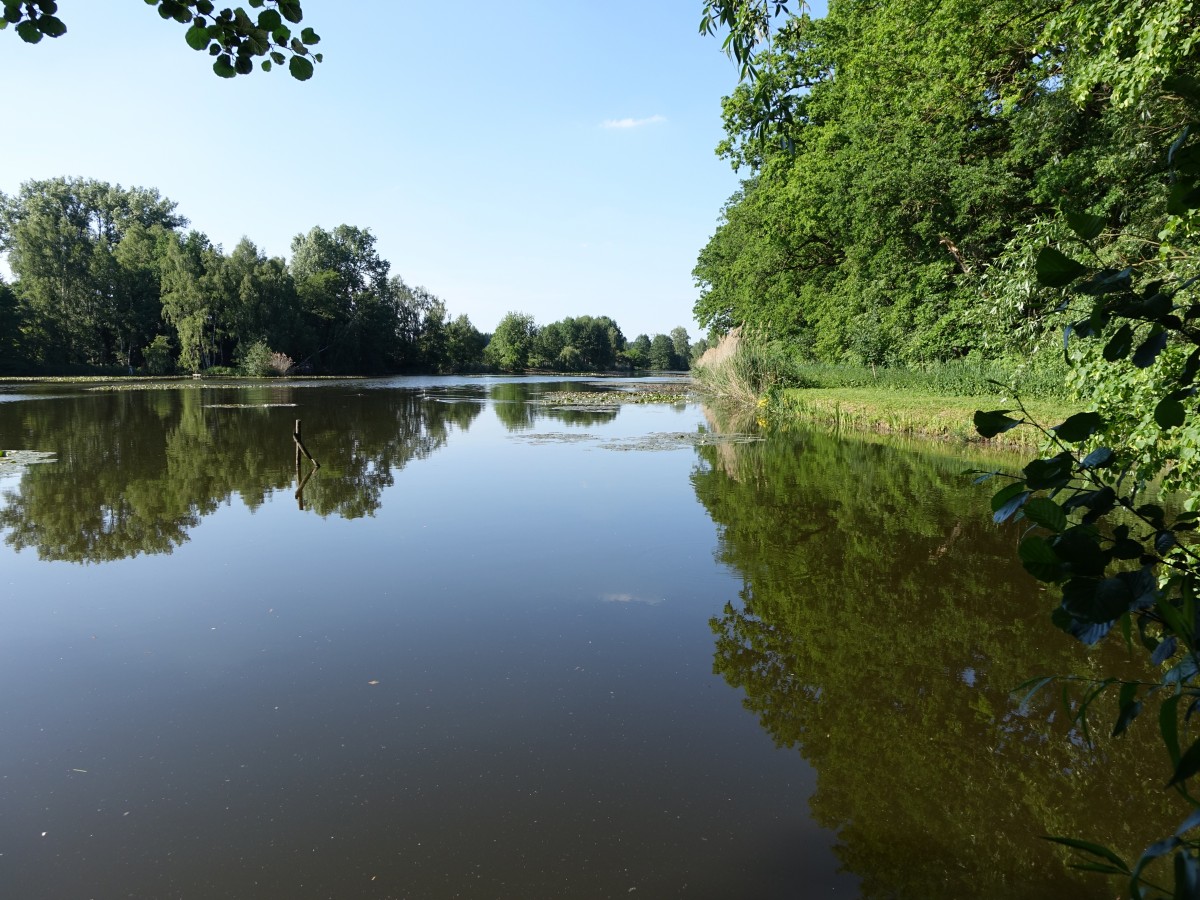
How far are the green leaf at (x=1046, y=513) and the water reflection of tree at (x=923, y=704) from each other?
7.74 feet

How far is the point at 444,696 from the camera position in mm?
4488

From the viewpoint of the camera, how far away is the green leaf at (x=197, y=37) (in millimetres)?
2674

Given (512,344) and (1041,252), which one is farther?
(512,344)

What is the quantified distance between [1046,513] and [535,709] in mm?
Answer: 3626

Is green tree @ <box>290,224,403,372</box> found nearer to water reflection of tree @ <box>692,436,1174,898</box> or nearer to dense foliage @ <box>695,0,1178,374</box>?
dense foliage @ <box>695,0,1178,374</box>

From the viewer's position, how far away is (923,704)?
4.39 metres

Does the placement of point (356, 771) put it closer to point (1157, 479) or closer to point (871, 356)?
point (1157, 479)

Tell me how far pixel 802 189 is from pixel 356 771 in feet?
77.7

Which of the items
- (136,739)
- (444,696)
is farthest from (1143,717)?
(136,739)

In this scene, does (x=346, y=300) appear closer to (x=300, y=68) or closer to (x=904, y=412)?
(x=904, y=412)

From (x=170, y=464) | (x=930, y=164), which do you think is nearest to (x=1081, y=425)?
(x=170, y=464)

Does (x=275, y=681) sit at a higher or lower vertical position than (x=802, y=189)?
lower

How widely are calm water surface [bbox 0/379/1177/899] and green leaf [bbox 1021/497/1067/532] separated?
229 centimetres

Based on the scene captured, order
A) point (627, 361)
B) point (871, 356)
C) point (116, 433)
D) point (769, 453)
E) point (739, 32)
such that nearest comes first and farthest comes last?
1. point (739, 32)
2. point (769, 453)
3. point (116, 433)
4. point (871, 356)
5. point (627, 361)
